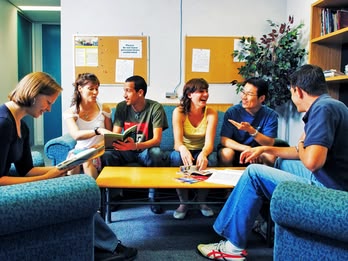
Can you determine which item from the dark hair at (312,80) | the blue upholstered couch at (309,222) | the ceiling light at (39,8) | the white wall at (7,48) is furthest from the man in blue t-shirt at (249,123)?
the ceiling light at (39,8)

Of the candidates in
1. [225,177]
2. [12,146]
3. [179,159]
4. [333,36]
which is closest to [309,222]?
[225,177]

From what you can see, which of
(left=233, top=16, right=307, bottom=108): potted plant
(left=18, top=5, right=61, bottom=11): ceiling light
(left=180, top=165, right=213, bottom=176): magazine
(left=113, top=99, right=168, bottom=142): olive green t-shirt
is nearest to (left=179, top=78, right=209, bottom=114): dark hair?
(left=113, top=99, right=168, bottom=142): olive green t-shirt

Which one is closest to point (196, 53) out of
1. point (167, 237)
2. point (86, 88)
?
point (86, 88)

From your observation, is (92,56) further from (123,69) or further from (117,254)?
(117,254)

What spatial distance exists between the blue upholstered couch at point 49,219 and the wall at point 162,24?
8.67 feet

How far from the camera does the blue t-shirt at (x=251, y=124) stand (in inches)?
106

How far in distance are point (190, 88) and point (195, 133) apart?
374 millimetres

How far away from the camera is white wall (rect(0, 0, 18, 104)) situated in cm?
473

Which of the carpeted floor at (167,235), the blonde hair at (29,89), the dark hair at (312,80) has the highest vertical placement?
the dark hair at (312,80)

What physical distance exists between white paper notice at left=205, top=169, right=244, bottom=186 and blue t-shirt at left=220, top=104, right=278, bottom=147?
60 centimetres

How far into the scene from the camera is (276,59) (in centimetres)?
345

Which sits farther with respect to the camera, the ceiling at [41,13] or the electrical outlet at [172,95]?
the ceiling at [41,13]

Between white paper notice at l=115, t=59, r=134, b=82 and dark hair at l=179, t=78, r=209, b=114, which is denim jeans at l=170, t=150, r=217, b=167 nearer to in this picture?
dark hair at l=179, t=78, r=209, b=114

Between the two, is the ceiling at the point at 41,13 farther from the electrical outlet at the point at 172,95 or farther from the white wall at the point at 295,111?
the white wall at the point at 295,111
